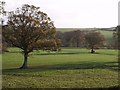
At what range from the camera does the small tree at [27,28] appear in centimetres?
5506

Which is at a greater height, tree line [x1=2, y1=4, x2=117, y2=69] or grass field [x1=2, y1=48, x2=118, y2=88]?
tree line [x1=2, y1=4, x2=117, y2=69]

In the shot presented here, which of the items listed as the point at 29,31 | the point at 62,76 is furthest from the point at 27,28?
the point at 62,76

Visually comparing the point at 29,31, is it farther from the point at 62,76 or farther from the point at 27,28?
the point at 62,76

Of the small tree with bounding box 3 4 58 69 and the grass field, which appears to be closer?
the grass field

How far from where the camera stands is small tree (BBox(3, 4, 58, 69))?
55.1 metres

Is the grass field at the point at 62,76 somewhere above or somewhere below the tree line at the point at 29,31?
below

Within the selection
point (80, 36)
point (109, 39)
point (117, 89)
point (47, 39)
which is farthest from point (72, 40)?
point (117, 89)

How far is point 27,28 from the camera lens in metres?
55.2

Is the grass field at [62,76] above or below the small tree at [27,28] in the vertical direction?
below

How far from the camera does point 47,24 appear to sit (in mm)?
56312

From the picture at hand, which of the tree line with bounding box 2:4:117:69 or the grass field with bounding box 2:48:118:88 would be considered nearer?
the grass field with bounding box 2:48:118:88

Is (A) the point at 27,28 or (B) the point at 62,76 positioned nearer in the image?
(B) the point at 62,76

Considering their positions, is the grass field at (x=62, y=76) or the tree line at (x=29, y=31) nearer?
the grass field at (x=62, y=76)

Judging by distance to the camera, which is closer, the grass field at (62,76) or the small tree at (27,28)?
the grass field at (62,76)
